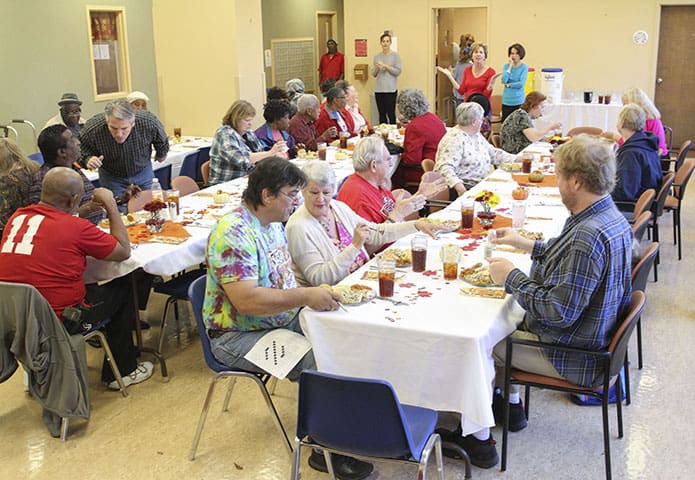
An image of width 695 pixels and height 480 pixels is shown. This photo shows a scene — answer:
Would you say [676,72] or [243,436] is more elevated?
[676,72]

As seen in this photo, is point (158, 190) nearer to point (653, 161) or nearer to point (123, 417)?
point (123, 417)

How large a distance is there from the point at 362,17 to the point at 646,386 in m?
10.2

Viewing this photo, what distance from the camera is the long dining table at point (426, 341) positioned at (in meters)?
2.69

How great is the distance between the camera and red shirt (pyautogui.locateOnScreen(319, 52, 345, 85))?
12703 mm

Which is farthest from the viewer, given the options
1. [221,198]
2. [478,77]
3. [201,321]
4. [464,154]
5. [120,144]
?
[478,77]

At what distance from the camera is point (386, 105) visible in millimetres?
12266

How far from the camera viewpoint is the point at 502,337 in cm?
289

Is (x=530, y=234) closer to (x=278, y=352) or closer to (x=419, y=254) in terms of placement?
(x=419, y=254)

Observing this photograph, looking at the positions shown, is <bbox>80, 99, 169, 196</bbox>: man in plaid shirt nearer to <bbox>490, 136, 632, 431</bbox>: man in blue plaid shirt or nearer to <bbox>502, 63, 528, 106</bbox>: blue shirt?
<bbox>490, 136, 632, 431</bbox>: man in blue plaid shirt

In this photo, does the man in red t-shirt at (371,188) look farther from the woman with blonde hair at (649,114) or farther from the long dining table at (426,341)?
the woman with blonde hair at (649,114)

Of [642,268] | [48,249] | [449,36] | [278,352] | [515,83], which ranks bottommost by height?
[278,352]

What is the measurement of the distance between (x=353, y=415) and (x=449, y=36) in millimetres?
12156

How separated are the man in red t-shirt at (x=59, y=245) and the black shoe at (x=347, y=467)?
4.57ft

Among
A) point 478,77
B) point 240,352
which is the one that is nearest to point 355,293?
point 240,352
